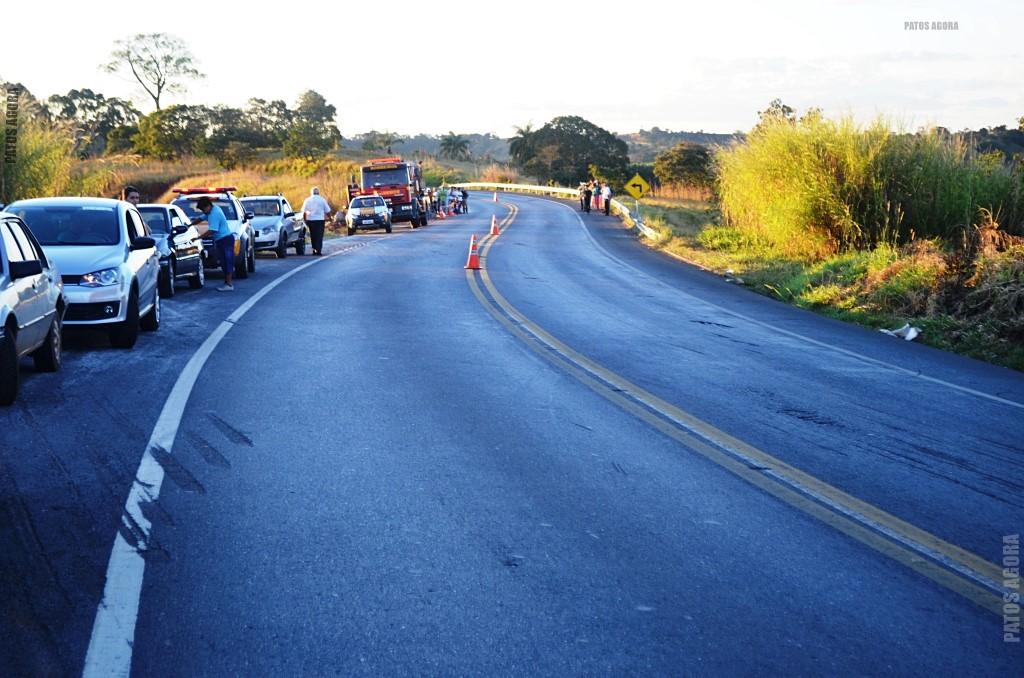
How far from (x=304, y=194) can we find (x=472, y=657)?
2095 inches

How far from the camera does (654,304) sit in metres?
18.4

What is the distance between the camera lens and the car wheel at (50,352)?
10133 mm

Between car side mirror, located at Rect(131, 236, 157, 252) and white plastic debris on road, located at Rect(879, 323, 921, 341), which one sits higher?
car side mirror, located at Rect(131, 236, 157, 252)

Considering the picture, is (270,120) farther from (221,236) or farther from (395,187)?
(221,236)

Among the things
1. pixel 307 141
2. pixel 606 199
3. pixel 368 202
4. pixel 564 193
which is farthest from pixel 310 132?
pixel 368 202

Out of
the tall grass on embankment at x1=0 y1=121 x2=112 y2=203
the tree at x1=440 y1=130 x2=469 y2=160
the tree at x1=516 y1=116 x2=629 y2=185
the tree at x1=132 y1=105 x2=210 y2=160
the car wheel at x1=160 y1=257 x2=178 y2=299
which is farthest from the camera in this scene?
the tree at x1=440 y1=130 x2=469 y2=160

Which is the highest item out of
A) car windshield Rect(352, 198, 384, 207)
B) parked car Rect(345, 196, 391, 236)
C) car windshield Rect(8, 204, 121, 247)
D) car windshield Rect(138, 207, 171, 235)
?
car windshield Rect(8, 204, 121, 247)

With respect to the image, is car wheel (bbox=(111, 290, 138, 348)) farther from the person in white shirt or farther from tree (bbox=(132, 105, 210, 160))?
tree (bbox=(132, 105, 210, 160))

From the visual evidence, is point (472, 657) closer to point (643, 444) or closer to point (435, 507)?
point (435, 507)

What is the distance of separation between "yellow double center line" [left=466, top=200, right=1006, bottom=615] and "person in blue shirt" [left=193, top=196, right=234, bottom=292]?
10.1 meters

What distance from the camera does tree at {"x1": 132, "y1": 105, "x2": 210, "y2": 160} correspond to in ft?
278

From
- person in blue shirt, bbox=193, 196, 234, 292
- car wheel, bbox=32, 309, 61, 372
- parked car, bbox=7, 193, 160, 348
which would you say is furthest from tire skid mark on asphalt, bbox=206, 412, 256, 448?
person in blue shirt, bbox=193, 196, 234, 292

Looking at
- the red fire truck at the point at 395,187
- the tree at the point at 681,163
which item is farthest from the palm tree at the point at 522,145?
the red fire truck at the point at 395,187

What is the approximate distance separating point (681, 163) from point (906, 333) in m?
67.7
